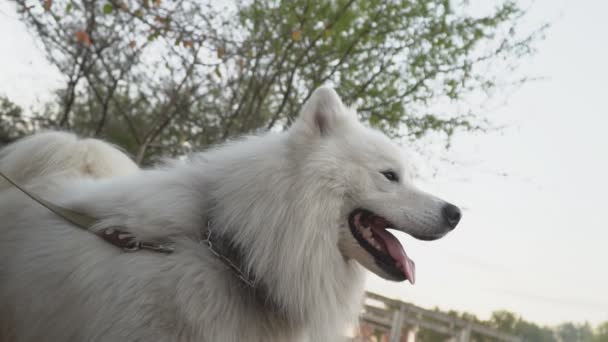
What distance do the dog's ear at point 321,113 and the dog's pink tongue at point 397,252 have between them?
0.67 m

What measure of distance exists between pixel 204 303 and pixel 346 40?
6.95 m

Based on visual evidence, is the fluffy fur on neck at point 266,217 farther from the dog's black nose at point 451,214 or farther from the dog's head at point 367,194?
the dog's black nose at point 451,214

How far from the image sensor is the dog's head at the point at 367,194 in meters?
2.84

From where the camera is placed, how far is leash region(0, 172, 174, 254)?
2.56 meters

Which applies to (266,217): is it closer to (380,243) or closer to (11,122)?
(380,243)

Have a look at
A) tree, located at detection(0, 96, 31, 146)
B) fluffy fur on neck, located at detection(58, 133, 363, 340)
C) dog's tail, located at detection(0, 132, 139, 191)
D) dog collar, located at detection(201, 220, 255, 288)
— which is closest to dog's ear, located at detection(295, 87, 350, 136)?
fluffy fur on neck, located at detection(58, 133, 363, 340)

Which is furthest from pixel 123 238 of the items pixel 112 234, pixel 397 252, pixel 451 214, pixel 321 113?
pixel 451 214

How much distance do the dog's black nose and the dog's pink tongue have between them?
31 centimetres

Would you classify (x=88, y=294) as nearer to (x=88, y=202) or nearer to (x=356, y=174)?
(x=88, y=202)

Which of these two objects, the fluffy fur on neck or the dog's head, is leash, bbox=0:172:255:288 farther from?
the dog's head

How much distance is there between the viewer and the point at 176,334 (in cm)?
239

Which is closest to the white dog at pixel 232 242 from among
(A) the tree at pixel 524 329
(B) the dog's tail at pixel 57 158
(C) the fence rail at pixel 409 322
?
(B) the dog's tail at pixel 57 158

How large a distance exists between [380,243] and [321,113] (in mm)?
832

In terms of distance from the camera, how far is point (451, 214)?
2939mm
